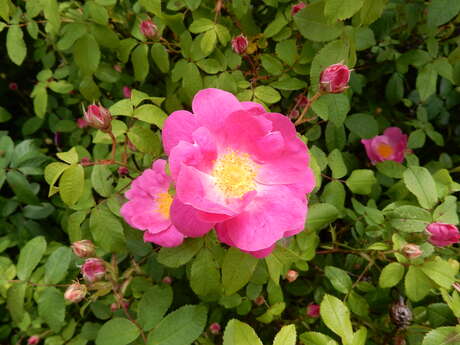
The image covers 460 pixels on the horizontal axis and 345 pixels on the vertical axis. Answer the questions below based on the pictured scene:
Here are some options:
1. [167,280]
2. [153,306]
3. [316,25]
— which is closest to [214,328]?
[167,280]

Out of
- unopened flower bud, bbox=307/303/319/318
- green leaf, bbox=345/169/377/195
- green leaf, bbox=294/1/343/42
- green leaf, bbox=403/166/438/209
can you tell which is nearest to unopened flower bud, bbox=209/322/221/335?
unopened flower bud, bbox=307/303/319/318

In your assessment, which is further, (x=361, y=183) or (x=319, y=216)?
(x=361, y=183)

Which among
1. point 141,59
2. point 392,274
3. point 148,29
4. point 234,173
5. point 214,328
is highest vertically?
point 148,29

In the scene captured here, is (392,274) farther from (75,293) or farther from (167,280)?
(75,293)

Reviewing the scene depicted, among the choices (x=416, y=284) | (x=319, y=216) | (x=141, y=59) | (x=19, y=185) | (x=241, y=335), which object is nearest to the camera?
(x=241, y=335)

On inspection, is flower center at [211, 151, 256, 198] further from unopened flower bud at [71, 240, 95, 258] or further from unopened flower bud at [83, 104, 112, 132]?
unopened flower bud at [71, 240, 95, 258]

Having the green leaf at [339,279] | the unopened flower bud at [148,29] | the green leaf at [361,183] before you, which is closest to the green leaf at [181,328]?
the green leaf at [339,279]
